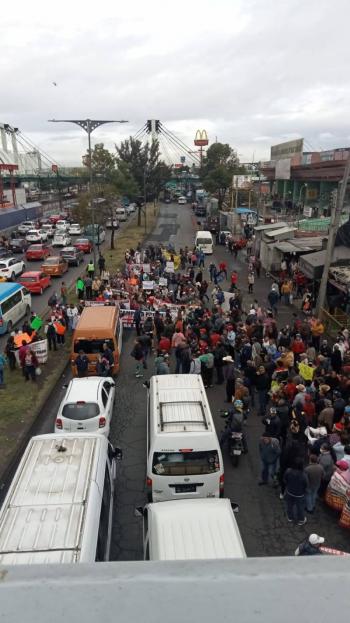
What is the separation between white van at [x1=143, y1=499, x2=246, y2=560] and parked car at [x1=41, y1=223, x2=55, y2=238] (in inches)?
1908

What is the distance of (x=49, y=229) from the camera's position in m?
54.4

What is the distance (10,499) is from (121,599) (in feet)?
19.9

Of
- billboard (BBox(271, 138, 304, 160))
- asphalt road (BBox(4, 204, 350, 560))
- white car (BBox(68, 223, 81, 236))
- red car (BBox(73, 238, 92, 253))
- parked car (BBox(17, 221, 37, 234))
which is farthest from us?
billboard (BBox(271, 138, 304, 160))

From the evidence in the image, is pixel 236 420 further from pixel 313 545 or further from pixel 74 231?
pixel 74 231

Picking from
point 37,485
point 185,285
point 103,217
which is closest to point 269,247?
point 185,285

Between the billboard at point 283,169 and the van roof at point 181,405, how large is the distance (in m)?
53.0

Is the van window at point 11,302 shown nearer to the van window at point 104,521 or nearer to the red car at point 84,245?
the van window at point 104,521

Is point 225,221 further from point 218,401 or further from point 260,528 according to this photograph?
point 260,528

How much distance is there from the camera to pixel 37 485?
23.2 feet

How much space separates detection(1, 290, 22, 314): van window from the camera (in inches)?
799

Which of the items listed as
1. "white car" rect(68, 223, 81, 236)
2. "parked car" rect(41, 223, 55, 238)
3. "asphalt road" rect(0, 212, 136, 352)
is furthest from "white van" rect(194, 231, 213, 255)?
"parked car" rect(41, 223, 55, 238)

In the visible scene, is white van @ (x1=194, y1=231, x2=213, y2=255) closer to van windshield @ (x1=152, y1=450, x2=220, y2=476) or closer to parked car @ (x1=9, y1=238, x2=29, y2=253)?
parked car @ (x1=9, y1=238, x2=29, y2=253)

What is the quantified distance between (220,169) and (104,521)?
60.1m

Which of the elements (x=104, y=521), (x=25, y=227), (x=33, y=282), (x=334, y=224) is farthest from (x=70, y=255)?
(x=104, y=521)
